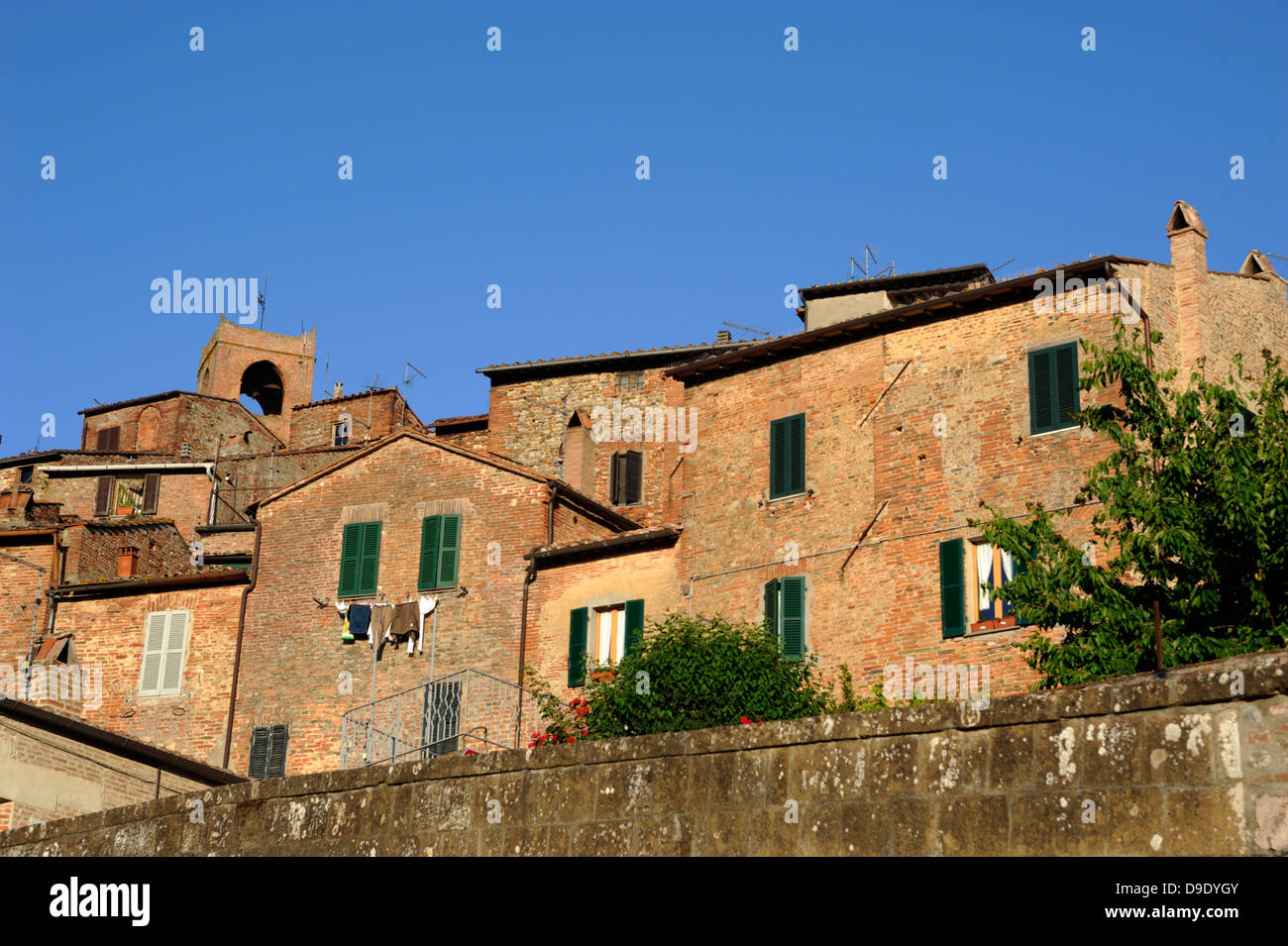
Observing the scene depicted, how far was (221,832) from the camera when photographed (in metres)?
9.50

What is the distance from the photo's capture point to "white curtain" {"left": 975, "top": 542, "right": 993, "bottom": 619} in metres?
22.3

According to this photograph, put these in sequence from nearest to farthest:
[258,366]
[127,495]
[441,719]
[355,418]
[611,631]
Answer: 1. [441,719]
2. [611,631]
3. [127,495]
4. [355,418]
5. [258,366]

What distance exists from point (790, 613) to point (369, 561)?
9.37m

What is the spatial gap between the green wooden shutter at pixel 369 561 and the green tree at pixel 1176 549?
53.4 ft

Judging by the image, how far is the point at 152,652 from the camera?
31.4 m

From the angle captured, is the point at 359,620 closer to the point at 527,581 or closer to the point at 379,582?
the point at 379,582

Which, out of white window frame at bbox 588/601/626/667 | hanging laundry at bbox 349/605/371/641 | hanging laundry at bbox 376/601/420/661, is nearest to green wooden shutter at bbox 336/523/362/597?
hanging laundry at bbox 349/605/371/641

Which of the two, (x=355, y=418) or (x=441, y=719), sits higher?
(x=355, y=418)

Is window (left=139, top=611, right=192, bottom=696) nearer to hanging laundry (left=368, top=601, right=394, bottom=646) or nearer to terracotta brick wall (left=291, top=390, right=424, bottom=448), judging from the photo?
hanging laundry (left=368, top=601, right=394, bottom=646)

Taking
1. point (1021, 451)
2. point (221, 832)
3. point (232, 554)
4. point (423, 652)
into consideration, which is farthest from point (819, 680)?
point (232, 554)

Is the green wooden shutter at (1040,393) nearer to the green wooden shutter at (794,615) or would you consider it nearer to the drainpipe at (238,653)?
the green wooden shutter at (794,615)

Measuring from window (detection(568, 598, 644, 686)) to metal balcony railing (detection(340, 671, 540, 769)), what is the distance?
1095 mm

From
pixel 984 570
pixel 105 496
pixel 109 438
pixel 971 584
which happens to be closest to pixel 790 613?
pixel 971 584
